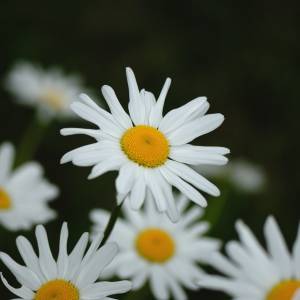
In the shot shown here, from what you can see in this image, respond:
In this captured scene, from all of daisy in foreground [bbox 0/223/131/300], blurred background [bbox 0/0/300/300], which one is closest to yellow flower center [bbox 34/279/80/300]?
daisy in foreground [bbox 0/223/131/300]

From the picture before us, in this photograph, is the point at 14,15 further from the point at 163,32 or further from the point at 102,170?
the point at 102,170

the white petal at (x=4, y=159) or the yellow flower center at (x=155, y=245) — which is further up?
the white petal at (x=4, y=159)

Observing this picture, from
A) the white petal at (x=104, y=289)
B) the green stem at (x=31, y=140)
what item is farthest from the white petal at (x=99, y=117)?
the green stem at (x=31, y=140)

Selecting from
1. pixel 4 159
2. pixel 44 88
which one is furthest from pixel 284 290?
pixel 44 88

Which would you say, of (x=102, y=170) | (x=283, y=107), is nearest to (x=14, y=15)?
(x=283, y=107)

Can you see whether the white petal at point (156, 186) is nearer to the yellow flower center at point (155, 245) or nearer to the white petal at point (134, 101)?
the white petal at point (134, 101)

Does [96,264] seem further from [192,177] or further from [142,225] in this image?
[142,225]
